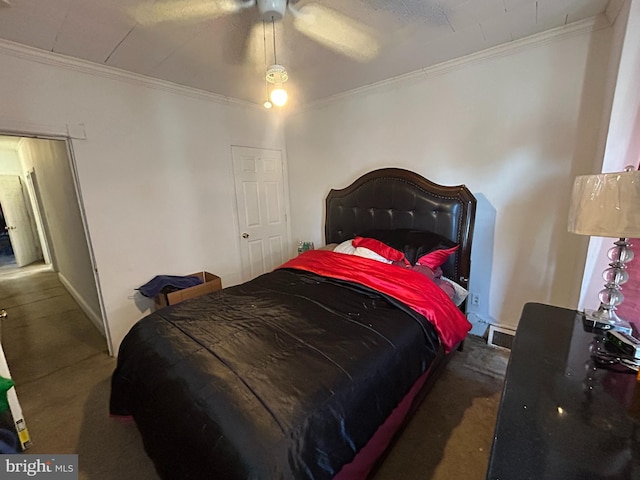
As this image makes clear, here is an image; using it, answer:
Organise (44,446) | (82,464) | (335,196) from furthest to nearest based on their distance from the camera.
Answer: (335,196)
(44,446)
(82,464)

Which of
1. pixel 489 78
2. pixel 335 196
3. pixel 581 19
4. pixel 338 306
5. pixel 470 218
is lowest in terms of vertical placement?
pixel 338 306

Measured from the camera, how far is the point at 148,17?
1.70 metres

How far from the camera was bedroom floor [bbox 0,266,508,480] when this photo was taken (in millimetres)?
1501

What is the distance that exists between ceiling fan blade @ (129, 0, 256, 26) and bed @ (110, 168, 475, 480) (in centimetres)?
181

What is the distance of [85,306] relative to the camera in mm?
3506

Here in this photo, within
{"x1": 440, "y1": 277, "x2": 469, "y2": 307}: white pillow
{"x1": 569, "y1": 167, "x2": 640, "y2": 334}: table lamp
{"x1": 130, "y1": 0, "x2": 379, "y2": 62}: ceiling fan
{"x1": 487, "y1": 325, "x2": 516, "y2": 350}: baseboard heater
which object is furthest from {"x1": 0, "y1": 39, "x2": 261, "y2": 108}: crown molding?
{"x1": 487, "y1": 325, "x2": 516, "y2": 350}: baseboard heater

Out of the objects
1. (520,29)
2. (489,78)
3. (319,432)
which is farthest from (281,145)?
(319,432)

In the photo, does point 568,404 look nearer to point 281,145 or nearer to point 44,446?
point 44,446

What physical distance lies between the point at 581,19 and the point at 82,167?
12.7 feet

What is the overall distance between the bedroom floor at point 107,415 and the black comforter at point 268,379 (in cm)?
26

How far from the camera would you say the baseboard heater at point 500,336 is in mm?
2459

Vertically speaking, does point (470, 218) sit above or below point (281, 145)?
below

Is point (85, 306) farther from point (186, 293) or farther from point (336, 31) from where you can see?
point (336, 31)

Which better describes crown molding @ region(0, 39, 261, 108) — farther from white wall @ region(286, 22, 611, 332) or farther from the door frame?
white wall @ region(286, 22, 611, 332)
